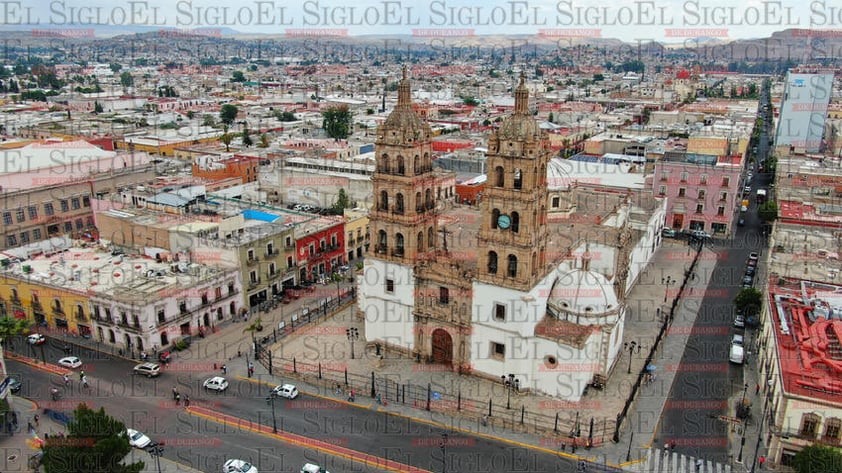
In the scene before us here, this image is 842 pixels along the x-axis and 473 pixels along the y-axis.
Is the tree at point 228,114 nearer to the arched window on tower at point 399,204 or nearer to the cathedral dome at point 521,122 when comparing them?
the arched window on tower at point 399,204

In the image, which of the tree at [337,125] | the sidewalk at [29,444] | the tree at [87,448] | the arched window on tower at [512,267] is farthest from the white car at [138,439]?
the tree at [337,125]

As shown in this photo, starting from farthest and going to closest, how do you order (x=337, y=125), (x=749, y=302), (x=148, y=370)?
1. (x=337, y=125)
2. (x=749, y=302)
3. (x=148, y=370)

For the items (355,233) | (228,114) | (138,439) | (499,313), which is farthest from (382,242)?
(228,114)

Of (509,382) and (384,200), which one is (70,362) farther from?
(509,382)

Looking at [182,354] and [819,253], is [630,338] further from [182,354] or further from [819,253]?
[182,354]

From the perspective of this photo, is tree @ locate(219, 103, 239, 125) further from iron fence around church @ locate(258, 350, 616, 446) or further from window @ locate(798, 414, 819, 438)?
window @ locate(798, 414, 819, 438)

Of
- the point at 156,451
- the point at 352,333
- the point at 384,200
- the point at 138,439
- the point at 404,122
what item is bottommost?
the point at 138,439

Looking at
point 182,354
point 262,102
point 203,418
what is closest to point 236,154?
point 182,354
